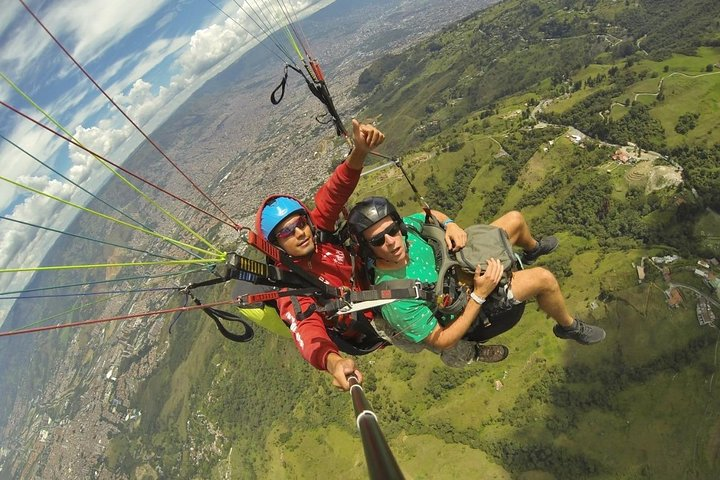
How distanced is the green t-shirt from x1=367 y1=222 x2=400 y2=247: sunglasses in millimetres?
393

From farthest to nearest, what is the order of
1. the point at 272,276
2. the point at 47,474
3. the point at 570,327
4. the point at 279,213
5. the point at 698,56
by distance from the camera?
the point at 47,474
the point at 698,56
the point at 570,327
the point at 279,213
the point at 272,276

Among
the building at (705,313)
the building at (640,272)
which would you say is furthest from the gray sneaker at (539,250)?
the building at (640,272)

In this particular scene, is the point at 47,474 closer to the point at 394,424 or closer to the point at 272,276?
the point at 394,424

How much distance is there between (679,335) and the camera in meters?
41.3

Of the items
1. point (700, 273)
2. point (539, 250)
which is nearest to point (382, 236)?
point (539, 250)

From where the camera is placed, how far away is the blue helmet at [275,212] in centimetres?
438

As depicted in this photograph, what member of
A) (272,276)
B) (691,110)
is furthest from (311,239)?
(691,110)

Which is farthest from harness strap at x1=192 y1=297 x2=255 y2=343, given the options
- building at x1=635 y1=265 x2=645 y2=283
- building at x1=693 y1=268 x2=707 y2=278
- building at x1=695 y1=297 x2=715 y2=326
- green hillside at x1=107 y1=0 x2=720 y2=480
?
building at x1=693 y1=268 x2=707 y2=278

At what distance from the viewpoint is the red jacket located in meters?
4.23

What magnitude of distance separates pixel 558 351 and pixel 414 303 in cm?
4655

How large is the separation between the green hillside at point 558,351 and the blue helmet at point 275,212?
45833 millimetres

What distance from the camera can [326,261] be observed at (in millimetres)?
5074

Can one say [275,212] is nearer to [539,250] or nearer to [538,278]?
[538,278]

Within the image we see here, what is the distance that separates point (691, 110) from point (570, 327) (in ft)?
265
